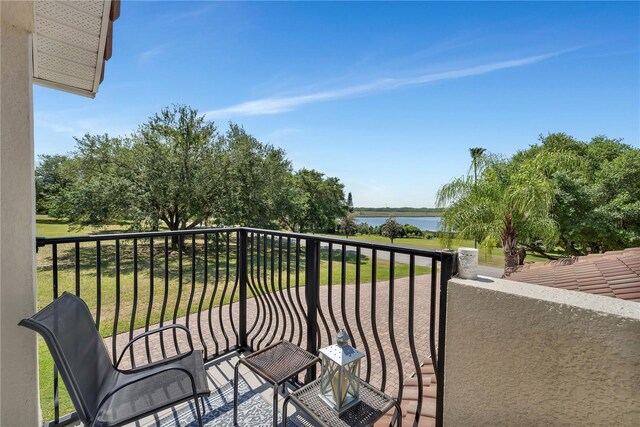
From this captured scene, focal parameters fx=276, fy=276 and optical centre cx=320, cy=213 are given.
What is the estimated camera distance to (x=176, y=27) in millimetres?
6582

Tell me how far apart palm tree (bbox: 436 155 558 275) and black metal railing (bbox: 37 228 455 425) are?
2564 mm

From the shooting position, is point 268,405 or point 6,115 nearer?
point 6,115

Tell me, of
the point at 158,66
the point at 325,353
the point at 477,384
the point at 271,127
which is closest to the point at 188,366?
the point at 325,353

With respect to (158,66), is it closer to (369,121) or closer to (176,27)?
(176,27)

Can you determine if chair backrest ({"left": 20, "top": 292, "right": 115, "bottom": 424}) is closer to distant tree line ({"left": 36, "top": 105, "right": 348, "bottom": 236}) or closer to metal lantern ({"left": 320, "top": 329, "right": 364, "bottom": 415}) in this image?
metal lantern ({"left": 320, "top": 329, "right": 364, "bottom": 415})

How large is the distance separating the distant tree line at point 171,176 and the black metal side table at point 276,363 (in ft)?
38.3

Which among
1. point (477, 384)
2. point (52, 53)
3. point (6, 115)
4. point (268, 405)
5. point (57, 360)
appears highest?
point (52, 53)

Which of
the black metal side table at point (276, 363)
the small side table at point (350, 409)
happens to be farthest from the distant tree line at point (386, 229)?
the small side table at point (350, 409)

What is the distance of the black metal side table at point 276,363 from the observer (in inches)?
73.7

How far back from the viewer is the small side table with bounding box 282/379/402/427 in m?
1.47

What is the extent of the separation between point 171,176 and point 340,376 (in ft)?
42.8

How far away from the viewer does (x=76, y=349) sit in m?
1.56

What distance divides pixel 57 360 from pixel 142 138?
1416 cm

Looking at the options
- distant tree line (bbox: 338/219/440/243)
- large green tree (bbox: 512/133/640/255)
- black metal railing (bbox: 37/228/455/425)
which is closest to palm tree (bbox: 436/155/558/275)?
black metal railing (bbox: 37/228/455/425)
